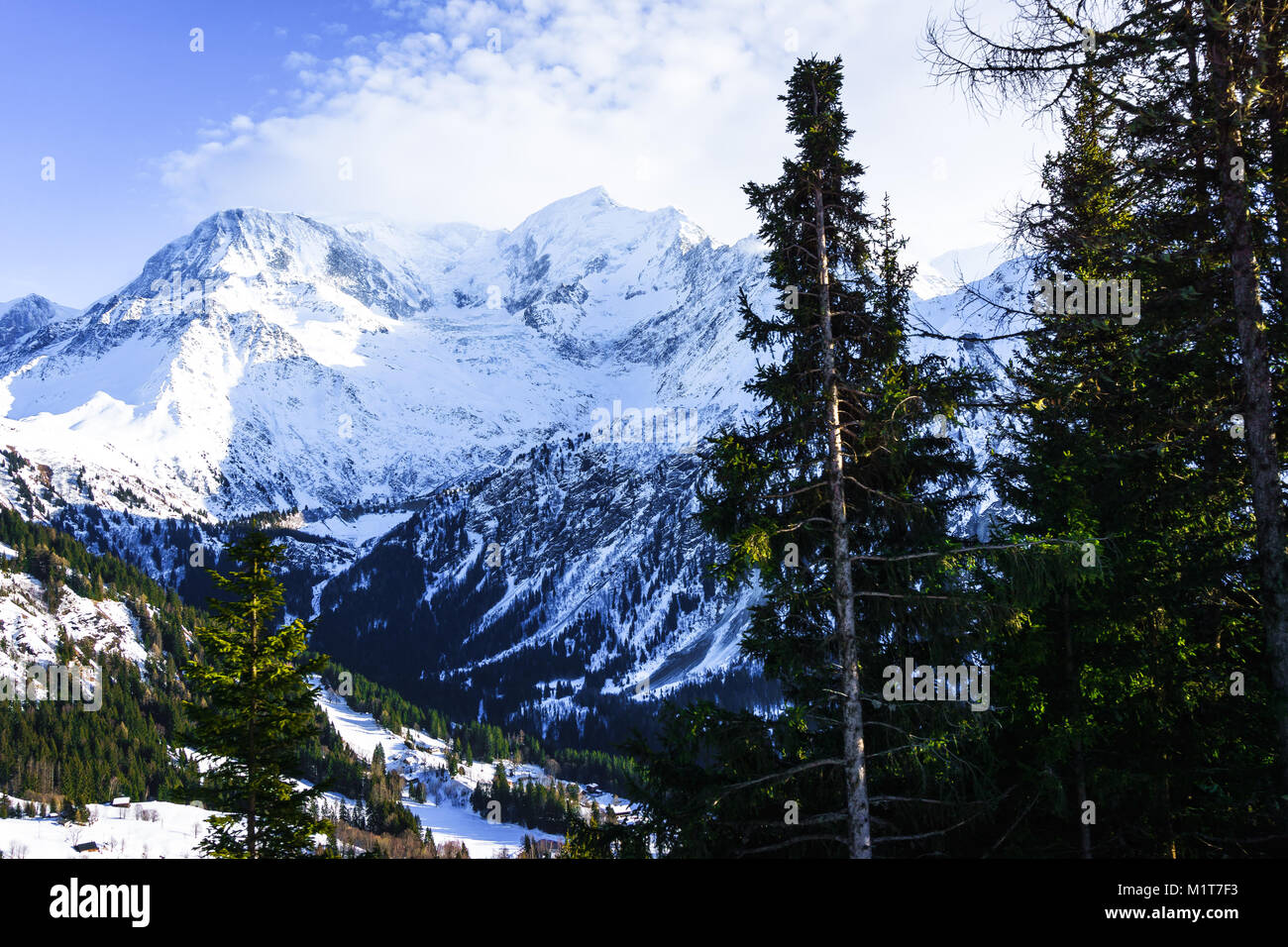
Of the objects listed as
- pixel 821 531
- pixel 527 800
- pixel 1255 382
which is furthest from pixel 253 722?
pixel 527 800

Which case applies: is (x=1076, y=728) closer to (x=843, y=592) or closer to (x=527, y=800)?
(x=843, y=592)

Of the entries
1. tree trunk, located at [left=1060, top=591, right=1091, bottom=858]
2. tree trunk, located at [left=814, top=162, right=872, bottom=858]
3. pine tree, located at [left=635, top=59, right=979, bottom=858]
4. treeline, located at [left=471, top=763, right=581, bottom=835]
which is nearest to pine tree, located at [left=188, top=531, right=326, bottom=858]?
pine tree, located at [left=635, top=59, right=979, bottom=858]

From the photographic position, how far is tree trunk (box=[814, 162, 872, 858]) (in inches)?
405

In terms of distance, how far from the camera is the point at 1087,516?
14.8m

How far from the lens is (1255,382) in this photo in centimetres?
1045

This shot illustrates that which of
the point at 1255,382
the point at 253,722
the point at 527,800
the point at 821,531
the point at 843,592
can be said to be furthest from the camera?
the point at 527,800

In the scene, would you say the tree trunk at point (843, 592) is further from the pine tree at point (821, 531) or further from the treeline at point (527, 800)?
the treeline at point (527, 800)

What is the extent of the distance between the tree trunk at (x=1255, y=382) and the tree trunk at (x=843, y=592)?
5.20 m

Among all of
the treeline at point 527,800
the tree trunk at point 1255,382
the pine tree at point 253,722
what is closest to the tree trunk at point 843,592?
the tree trunk at point 1255,382

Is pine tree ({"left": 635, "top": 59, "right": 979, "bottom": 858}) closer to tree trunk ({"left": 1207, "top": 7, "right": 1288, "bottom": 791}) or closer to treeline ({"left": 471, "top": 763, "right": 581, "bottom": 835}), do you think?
tree trunk ({"left": 1207, "top": 7, "right": 1288, "bottom": 791})

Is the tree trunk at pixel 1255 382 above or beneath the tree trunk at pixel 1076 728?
above

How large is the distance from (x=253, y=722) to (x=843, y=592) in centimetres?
1710

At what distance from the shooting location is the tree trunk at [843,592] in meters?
10.3

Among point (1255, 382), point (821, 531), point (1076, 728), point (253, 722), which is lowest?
point (253, 722)
